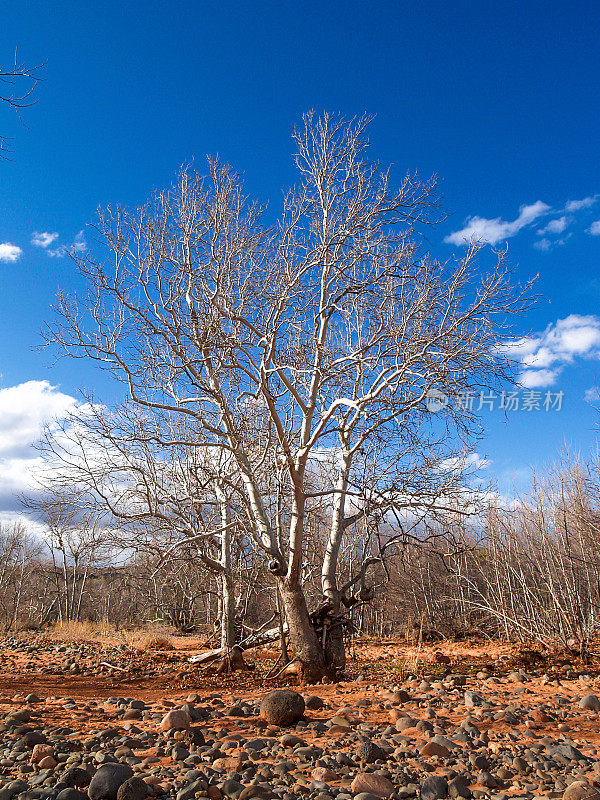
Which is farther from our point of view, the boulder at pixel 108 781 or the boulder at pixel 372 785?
the boulder at pixel 372 785

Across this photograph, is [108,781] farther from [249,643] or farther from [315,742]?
[249,643]

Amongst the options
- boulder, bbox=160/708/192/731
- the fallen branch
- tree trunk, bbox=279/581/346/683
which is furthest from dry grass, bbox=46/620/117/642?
boulder, bbox=160/708/192/731

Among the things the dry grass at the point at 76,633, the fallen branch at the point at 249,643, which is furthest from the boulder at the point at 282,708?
the dry grass at the point at 76,633

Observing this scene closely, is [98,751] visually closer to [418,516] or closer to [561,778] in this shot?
[561,778]

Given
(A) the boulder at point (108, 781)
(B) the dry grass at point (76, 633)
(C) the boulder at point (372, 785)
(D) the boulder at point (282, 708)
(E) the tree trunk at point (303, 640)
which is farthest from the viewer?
(B) the dry grass at point (76, 633)

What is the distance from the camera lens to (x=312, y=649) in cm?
827

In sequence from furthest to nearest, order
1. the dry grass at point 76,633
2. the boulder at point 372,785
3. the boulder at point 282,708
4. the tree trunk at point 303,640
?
the dry grass at point 76,633 → the tree trunk at point 303,640 → the boulder at point 282,708 → the boulder at point 372,785

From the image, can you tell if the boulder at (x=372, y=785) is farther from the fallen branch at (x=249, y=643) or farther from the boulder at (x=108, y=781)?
the fallen branch at (x=249, y=643)

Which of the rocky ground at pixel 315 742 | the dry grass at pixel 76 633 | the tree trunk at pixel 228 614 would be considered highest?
the tree trunk at pixel 228 614

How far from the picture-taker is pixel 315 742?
4.60 m

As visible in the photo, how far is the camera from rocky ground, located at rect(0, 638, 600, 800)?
138 inches

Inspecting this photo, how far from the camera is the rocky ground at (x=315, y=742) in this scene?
3.50 meters

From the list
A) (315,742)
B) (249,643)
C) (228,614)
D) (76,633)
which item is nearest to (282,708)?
(315,742)

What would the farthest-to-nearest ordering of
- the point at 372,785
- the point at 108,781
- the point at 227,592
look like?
the point at 227,592 < the point at 372,785 < the point at 108,781
